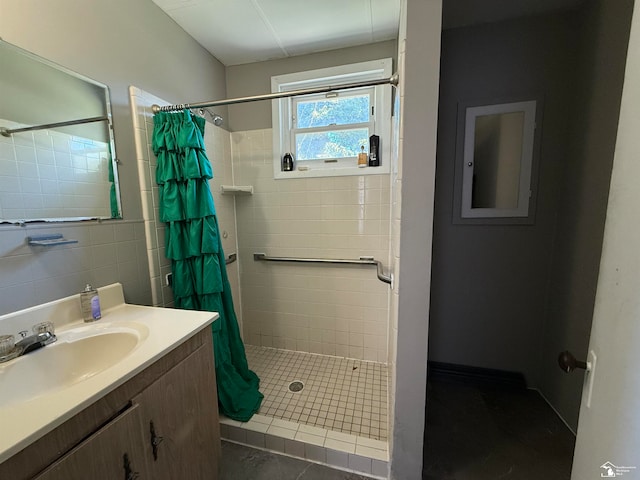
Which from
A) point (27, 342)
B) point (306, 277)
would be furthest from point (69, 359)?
point (306, 277)

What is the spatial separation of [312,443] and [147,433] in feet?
2.87

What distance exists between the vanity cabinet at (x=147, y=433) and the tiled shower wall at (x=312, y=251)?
1.15 meters

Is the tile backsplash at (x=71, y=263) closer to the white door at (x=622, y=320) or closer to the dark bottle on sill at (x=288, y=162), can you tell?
the dark bottle on sill at (x=288, y=162)

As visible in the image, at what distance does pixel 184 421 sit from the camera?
0.97 m

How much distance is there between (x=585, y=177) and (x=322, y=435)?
6.57ft

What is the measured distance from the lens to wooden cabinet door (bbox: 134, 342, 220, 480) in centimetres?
84

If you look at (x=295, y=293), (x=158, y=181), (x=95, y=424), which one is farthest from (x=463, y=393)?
(x=158, y=181)

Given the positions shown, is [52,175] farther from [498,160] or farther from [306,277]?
[498,160]

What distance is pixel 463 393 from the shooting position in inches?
69.1

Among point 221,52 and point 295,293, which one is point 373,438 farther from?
point 221,52

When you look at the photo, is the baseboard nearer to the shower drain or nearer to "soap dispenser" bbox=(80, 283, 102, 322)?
the shower drain

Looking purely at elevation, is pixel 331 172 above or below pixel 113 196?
above

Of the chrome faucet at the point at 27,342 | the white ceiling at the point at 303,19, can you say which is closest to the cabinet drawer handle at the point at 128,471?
the chrome faucet at the point at 27,342

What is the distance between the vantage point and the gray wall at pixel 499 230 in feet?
5.07
